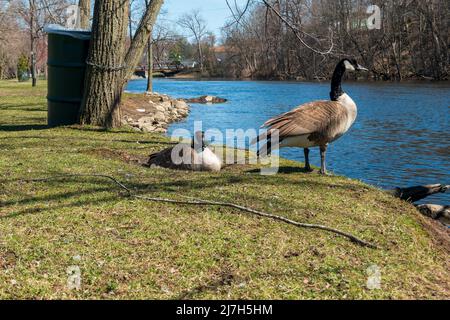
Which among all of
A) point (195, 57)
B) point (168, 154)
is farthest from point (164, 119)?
point (195, 57)

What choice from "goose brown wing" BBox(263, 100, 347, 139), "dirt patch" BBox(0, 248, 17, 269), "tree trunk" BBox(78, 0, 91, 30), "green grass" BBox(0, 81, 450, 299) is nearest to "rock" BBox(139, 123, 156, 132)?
"tree trunk" BBox(78, 0, 91, 30)

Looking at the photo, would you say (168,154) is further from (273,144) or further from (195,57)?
(195,57)

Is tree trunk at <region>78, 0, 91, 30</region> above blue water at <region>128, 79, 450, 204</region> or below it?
above

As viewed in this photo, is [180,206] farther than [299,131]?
No

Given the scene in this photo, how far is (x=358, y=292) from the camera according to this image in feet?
11.9

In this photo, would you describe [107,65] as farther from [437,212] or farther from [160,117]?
[160,117]

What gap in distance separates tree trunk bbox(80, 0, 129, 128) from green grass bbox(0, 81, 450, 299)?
4.36 metres

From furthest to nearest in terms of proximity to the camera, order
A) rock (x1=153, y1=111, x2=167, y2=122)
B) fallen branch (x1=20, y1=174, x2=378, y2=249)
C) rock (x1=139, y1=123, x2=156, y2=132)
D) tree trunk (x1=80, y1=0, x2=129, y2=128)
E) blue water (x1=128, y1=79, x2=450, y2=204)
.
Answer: rock (x1=153, y1=111, x2=167, y2=122) < rock (x1=139, y1=123, x2=156, y2=132) < blue water (x1=128, y1=79, x2=450, y2=204) < tree trunk (x1=80, y1=0, x2=129, y2=128) < fallen branch (x1=20, y1=174, x2=378, y2=249)

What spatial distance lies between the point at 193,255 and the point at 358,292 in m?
1.35

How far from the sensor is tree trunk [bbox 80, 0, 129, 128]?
420 inches

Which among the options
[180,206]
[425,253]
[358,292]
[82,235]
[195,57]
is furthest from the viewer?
[195,57]

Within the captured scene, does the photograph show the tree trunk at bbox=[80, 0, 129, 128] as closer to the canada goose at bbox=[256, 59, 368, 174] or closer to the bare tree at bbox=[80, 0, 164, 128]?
the bare tree at bbox=[80, 0, 164, 128]

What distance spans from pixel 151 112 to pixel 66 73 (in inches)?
402

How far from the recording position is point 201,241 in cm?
439
